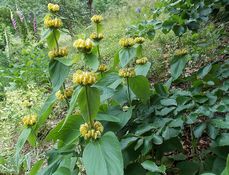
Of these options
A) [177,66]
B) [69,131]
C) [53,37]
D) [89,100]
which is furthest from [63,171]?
[177,66]

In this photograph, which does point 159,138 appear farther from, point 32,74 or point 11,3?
point 11,3

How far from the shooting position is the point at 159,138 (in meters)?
0.94

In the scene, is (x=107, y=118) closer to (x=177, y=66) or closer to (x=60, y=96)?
(x=60, y=96)

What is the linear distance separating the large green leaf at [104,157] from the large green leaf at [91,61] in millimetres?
209

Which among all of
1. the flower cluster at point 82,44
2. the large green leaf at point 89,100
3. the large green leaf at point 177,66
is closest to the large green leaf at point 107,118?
the large green leaf at point 89,100

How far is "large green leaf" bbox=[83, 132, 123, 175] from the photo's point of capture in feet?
2.59

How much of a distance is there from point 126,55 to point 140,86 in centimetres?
13

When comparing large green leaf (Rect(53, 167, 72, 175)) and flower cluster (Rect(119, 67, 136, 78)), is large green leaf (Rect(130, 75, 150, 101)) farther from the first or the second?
large green leaf (Rect(53, 167, 72, 175))

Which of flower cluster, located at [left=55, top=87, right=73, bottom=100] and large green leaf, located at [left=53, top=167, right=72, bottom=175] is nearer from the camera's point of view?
large green leaf, located at [left=53, top=167, right=72, bottom=175]

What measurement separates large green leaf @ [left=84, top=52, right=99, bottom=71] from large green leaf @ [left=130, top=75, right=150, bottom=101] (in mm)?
173

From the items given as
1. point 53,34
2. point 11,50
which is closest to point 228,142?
point 53,34

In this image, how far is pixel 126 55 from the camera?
1.09 m

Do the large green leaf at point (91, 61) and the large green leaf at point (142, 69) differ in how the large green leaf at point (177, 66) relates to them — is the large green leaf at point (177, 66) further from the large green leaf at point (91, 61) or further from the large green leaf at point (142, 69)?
the large green leaf at point (91, 61)

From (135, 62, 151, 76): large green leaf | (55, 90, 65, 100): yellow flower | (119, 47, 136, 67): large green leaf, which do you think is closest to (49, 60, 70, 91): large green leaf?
(55, 90, 65, 100): yellow flower
